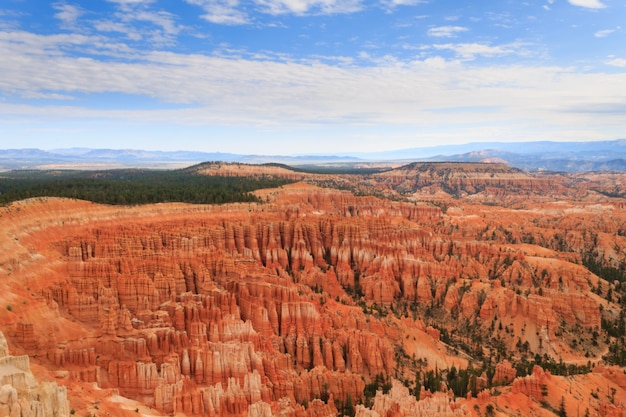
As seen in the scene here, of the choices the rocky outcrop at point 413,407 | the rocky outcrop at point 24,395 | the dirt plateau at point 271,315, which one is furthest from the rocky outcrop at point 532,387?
the rocky outcrop at point 24,395

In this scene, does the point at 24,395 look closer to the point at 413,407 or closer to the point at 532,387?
the point at 413,407

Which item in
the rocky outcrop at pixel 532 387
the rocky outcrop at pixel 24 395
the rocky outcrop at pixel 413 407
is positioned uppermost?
the rocky outcrop at pixel 24 395

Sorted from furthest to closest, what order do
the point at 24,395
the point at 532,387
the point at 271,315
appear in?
1. the point at 271,315
2. the point at 532,387
3. the point at 24,395

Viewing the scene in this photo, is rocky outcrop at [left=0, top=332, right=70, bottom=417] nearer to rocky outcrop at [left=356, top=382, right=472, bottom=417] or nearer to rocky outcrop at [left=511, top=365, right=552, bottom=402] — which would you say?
rocky outcrop at [left=356, top=382, right=472, bottom=417]

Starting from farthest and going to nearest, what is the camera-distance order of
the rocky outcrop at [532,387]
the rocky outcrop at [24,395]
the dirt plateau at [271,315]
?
the rocky outcrop at [532,387], the dirt plateau at [271,315], the rocky outcrop at [24,395]

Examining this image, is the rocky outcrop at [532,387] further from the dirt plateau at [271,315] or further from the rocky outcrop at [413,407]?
the rocky outcrop at [413,407]

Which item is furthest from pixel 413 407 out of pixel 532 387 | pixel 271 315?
pixel 271 315

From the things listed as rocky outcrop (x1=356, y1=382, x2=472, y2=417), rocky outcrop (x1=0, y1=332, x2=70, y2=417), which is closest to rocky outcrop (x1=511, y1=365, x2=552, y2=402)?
rocky outcrop (x1=356, y1=382, x2=472, y2=417)

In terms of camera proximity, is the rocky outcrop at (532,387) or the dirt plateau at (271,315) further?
the rocky outcrop at (532,387)

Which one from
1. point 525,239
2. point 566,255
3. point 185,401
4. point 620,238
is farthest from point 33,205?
point 620,238
